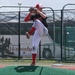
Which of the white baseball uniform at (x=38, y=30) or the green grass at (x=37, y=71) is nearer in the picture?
the green grass at (x=37, y=71)

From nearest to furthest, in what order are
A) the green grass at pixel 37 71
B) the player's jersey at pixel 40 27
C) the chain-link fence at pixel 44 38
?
the green grass at pixel 37 71 → the player's jersey at pixel 40 27 → the chain-link fence at pixel 44 38

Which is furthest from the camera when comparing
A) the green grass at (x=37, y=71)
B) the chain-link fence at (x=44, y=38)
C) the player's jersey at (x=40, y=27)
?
the chain-link fence at (x=44, y=38)

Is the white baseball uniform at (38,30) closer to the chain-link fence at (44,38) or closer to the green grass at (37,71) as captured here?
the green grass at (37,71)

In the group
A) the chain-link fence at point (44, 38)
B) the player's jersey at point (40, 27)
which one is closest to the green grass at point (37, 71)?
the player's jersey at point (40, 27)

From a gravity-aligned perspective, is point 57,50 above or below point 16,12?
below

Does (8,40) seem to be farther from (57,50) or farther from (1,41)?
(57,50)

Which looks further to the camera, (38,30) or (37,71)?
(38,30)

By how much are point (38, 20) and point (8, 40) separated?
640 inches

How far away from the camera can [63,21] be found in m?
19.2

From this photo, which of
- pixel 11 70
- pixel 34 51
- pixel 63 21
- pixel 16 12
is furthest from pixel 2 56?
pixel 11 70

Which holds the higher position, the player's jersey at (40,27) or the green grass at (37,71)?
the player's jersey at (40,27)

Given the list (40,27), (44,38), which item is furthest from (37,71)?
(44,38)

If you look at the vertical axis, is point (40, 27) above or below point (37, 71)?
above

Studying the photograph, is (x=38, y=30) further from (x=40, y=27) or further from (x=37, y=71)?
(x=37, y=71)
